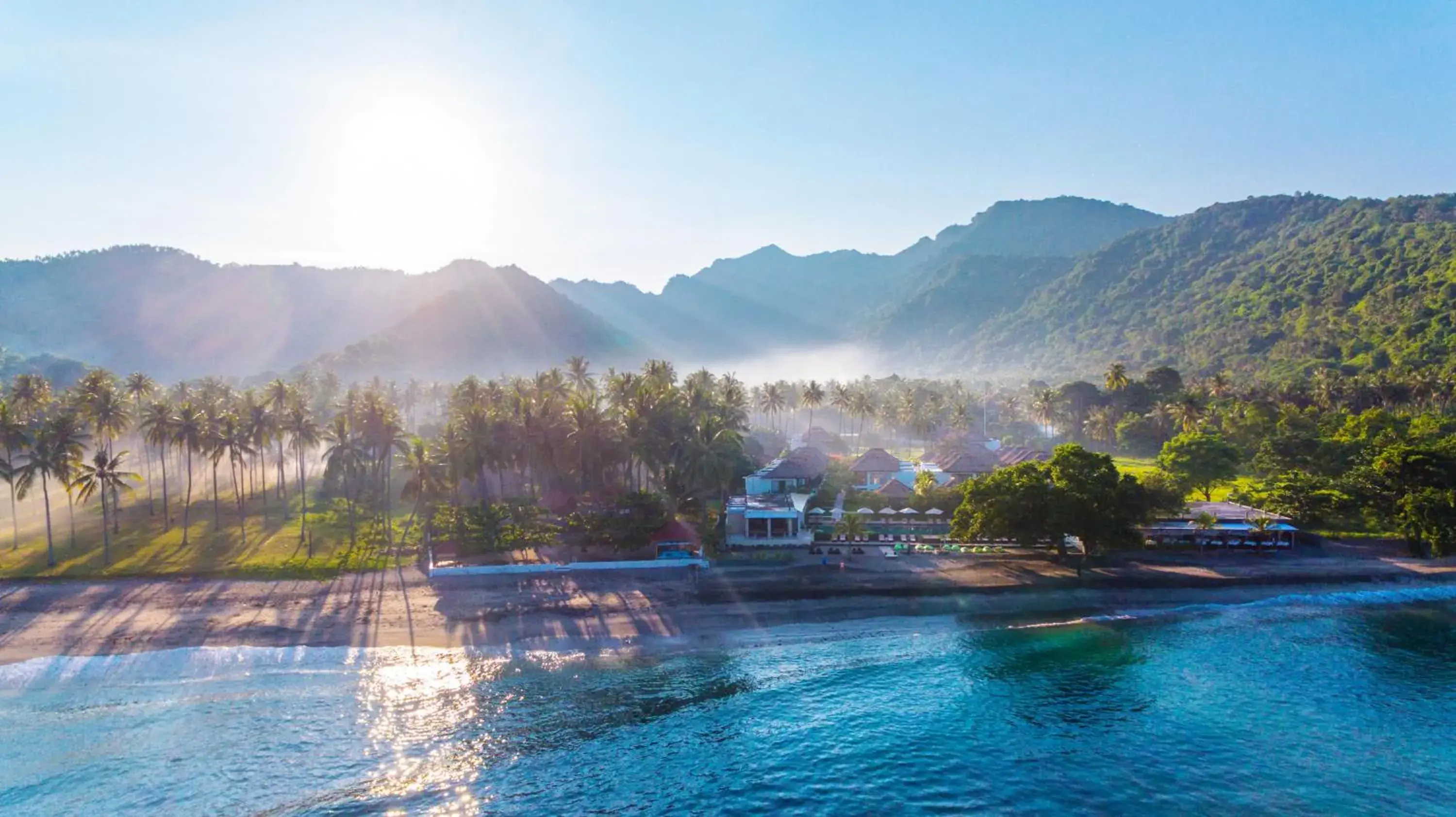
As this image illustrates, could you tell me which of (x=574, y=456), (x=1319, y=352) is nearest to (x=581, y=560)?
(x=574, y=456)

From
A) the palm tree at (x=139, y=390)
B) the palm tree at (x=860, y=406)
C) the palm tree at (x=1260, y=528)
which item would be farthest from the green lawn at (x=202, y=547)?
the palm tree at (x=860, y=406)

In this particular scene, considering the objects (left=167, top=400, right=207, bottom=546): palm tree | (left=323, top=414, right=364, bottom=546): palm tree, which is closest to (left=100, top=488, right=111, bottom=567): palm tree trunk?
Result: (left=167, top=400, right=207, bottom=546): palm tree

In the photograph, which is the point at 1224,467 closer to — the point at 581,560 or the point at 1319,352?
the point at 581,560

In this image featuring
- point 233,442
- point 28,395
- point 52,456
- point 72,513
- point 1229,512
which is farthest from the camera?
point 28,395

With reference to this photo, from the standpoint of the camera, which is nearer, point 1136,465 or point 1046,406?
point 1136,465

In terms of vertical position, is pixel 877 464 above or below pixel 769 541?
above

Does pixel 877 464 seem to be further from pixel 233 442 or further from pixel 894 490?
pixel 233 442

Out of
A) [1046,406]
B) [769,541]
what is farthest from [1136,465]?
[769,541]

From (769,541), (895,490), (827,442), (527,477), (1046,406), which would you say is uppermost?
(1046,406)
